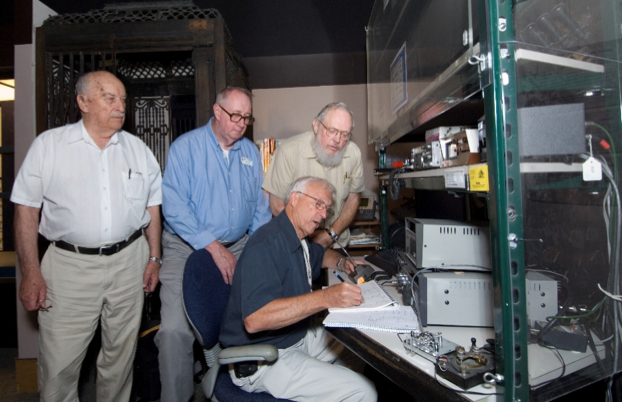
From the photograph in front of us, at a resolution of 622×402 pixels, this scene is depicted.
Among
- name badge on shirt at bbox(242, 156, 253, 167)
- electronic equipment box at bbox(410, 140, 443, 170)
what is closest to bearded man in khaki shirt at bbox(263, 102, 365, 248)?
name badge on shirt at bbox(242, 156, 253, 167)

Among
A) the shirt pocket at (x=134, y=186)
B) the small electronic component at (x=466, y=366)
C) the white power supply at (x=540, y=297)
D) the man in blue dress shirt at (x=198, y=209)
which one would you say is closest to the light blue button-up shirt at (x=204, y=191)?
the man in blue dress shirt at (x=198, y=209)

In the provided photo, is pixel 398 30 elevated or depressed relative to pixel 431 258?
elevated

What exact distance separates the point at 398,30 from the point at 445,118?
584 millimetres

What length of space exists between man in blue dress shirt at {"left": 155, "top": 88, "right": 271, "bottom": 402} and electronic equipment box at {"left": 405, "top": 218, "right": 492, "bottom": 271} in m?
0.90

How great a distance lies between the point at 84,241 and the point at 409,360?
1494 millimetres

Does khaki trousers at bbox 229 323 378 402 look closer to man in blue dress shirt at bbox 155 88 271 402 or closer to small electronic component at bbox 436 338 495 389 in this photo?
small electronic component at bbox 436 338 495 389

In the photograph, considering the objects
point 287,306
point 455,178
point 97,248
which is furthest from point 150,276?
point 455,178

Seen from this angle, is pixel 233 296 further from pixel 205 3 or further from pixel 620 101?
pixel 205 3

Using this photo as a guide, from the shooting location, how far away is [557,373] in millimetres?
873

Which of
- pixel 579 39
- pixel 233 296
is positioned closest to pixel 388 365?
pixel 233 296

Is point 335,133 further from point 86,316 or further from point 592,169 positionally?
point 86,316

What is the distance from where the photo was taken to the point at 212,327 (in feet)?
4.63

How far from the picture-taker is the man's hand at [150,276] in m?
1.94

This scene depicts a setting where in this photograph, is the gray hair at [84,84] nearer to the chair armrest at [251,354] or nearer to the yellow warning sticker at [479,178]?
the chair armrest at [251,354]
